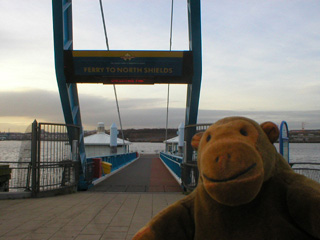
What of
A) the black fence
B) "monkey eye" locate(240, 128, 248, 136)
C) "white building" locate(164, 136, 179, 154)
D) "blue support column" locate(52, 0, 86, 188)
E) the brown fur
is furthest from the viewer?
"white building" locate(164, 136, 179, 154)

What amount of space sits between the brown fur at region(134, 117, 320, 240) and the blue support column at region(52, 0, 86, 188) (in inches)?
309

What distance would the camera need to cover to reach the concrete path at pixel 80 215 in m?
5.02

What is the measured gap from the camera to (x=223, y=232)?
2.12 metres

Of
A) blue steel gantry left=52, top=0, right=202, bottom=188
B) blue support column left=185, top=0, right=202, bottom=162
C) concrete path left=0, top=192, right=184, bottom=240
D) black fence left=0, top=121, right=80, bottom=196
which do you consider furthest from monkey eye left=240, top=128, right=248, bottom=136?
black fence left=0, top=121, right=80, bottom=196

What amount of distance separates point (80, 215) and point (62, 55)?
16.3 feet

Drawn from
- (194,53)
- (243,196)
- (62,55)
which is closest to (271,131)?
(243,196)

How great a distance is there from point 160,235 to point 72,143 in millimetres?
7875

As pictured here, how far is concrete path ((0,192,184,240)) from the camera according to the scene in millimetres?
5020

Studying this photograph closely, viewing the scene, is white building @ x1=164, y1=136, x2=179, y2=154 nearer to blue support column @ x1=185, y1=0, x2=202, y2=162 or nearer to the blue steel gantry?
blue support column @ x1=185, y1=0, x2=202, y2=162

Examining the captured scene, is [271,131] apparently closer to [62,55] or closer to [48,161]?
[48,161]

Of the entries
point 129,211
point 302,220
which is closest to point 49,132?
point 129,211

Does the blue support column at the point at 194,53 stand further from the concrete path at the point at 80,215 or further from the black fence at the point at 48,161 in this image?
the black fence at the point at 48,161

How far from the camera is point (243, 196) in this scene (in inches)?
75.7

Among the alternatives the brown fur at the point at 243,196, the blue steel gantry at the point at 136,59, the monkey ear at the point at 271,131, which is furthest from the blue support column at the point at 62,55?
the monkey ear at the point at 271,131
